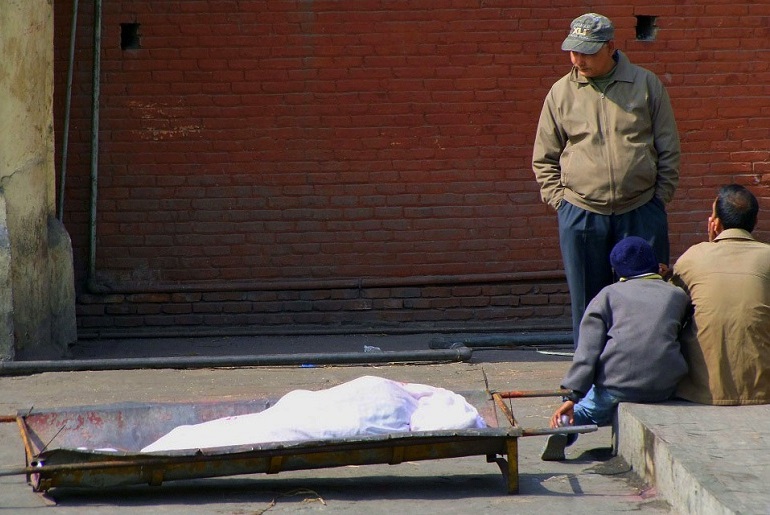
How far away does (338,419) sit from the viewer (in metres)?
4.43

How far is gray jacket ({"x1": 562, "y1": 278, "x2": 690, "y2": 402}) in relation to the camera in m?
4.71

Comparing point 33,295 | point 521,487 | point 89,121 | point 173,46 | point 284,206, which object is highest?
point 173,46

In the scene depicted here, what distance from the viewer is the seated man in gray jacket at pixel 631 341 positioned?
15.5 feet

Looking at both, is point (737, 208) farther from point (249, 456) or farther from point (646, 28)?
point (646, 28)

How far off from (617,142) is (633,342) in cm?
130

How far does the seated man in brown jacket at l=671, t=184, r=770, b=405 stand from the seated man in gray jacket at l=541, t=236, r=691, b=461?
0.09 metres

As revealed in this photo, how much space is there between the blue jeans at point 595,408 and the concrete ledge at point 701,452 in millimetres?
78

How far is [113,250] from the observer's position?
27.2 ft

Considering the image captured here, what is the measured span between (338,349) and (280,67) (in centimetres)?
218

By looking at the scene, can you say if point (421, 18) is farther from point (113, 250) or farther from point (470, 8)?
point (113, 250)

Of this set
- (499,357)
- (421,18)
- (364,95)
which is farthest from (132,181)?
(499,357)

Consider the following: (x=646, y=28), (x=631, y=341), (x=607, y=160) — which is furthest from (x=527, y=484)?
(x=646, y=28)

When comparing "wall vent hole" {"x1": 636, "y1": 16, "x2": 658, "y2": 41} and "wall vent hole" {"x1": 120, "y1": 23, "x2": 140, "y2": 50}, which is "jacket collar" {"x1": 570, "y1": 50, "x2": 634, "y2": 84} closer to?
"wall vent hole" {"x1": 636, "y1": 16, "x2": 658, "y2": 41}

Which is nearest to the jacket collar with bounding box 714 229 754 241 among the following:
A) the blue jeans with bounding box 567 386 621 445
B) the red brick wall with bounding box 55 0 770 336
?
the blue jeans with bounding box 567 386 621 445
